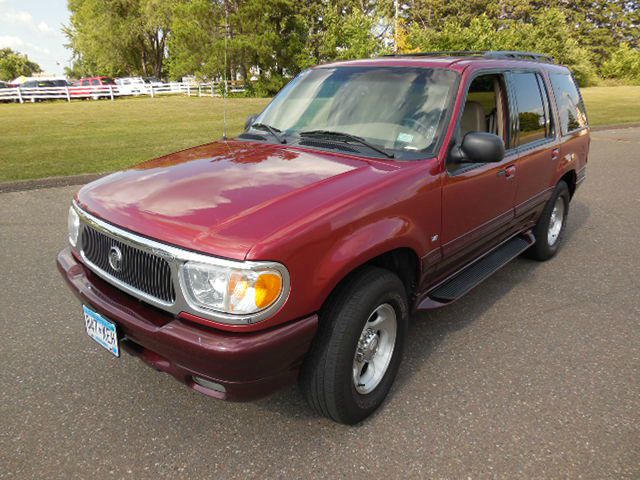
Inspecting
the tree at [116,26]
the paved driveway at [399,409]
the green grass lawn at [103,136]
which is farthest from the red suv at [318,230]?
the tree at [116,26]

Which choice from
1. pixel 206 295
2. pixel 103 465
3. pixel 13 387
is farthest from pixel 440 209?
pixel 13 387

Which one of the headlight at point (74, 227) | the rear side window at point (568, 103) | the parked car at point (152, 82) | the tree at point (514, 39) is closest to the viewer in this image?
the headlight at point (74, 227)

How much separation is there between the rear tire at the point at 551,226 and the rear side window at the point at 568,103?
0.57 meters

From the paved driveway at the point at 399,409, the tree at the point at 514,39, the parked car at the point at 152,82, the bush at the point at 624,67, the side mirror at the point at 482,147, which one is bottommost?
the paved driveway at the point at 399,409

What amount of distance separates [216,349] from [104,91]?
121 feet

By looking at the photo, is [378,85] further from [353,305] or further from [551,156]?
[551,156]

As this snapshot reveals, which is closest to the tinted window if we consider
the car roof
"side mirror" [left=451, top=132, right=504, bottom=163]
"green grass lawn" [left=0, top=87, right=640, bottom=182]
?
the car roof

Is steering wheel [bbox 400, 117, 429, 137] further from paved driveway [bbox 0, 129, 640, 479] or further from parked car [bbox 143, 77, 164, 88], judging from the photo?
parked car [bbox 143, 77, 164, 88]

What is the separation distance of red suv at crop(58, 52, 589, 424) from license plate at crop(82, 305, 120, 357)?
0.04ft

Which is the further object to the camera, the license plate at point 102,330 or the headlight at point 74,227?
the headlight at point 74,227

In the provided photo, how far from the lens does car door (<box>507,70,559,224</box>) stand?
3775 millimetres

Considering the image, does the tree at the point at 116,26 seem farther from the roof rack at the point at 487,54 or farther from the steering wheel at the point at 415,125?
the steering wheel at the point at 415,125

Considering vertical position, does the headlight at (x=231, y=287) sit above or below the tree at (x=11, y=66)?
below

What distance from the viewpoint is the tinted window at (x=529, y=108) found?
149 inches
